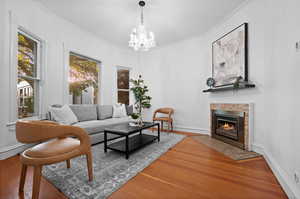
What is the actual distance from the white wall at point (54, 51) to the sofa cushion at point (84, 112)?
413 millimetres

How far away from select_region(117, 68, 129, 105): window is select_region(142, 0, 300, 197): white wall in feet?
2.81

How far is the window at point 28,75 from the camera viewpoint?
2328 millimetres

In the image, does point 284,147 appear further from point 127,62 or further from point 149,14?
point 127,62

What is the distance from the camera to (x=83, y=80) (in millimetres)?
3715

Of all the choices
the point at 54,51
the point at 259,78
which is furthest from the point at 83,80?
the point at 259,78

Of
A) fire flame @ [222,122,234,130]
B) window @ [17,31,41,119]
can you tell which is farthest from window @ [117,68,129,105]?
fire flame @ [222,122,234,130]

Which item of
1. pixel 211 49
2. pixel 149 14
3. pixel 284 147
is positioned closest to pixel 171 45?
pixel 211 49

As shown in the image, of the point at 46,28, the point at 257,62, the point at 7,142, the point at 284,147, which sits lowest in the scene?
the point at 7,142

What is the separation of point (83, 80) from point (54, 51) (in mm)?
Answer: 1010

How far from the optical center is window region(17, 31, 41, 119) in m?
2.33

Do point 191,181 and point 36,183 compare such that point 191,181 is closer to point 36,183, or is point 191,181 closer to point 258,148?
point 36,183

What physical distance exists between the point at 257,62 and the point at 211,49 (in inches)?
54.1

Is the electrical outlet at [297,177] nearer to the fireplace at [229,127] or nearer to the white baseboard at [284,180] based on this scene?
the white baseboard at [284,180]

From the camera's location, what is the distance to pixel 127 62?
15.7 feet
